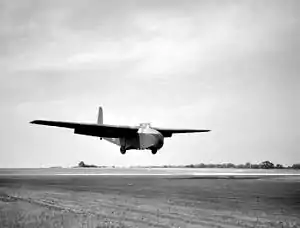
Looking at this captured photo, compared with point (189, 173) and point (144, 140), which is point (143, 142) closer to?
point (144, 140)

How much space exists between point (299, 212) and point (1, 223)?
41.8ft

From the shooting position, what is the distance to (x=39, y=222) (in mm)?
16109

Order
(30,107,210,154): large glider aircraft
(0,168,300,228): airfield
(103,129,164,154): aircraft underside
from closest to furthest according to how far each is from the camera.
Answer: (0,168,300,228): airfield → (103,129,164,154): aircraft underside → (30,107,210,154): large glider aircraft

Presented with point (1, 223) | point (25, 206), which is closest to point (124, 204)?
point (25, 206)

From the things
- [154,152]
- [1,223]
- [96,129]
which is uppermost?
[96,129]

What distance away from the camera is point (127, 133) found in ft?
225

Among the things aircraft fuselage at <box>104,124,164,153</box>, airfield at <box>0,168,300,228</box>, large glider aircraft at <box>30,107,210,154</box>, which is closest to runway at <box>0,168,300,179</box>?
aircraft fuselage at <box>104,124,164,153</box>

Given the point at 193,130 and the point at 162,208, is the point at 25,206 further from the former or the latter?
the point at 193,130

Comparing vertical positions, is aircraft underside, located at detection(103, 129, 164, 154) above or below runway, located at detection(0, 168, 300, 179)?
above

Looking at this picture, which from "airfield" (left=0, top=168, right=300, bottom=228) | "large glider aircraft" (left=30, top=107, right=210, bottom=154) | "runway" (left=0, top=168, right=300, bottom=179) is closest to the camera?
"airfield" (left=0, top=168, right=300, bottom=228)

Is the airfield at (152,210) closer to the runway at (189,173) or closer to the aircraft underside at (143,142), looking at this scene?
the runway at (189,173)

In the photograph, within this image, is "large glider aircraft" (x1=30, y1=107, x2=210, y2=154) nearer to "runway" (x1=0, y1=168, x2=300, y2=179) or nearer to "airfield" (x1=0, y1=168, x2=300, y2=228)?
"runway" (x1=0, y1=168, x2=300, y2=179)

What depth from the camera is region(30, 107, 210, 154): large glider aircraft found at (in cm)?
5982

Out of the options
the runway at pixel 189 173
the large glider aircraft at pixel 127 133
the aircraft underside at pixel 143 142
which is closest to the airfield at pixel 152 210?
the runway at pixel 189 173
